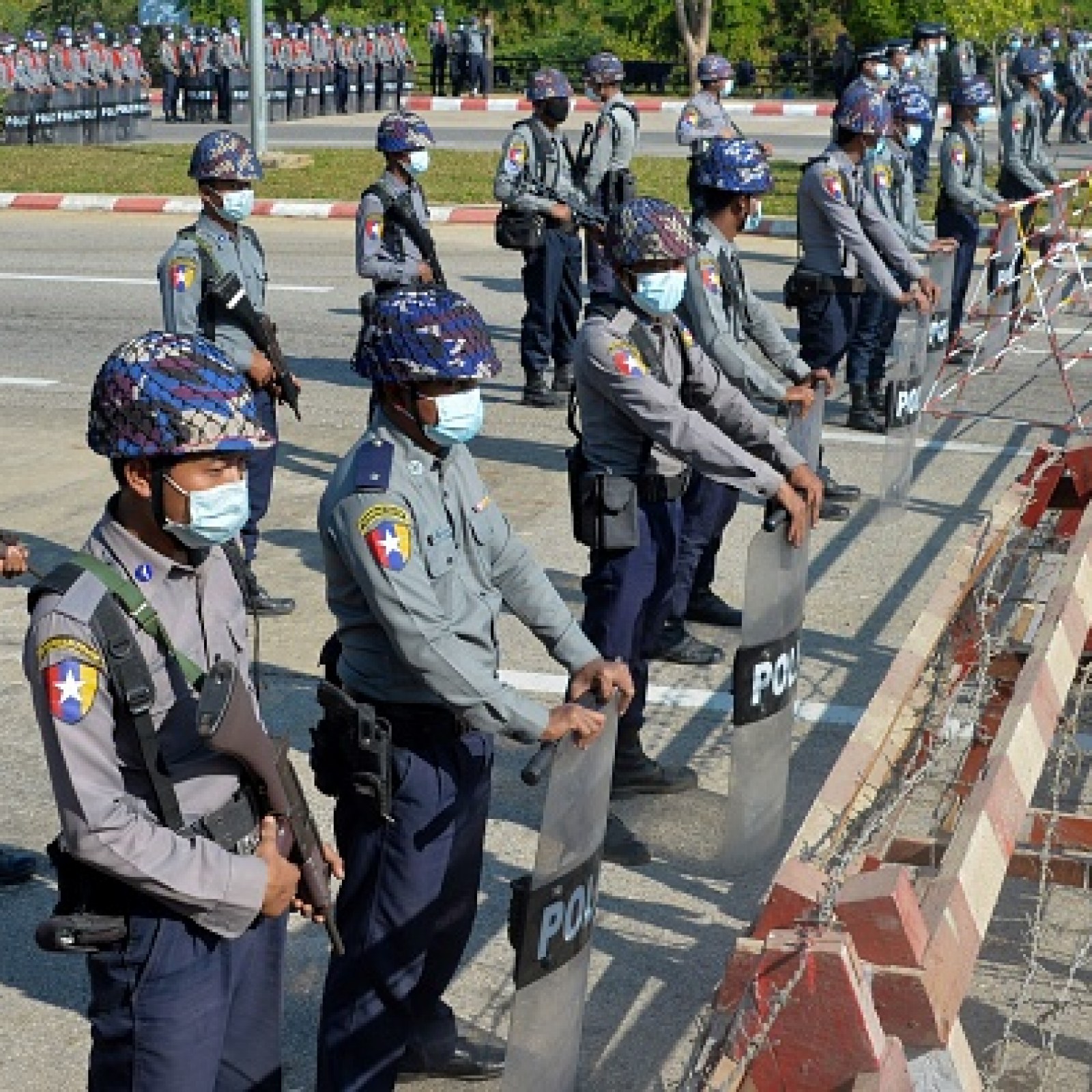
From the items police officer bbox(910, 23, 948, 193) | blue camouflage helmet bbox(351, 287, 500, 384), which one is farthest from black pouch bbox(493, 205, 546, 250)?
police officer bbox(910, 23, 948, 193)

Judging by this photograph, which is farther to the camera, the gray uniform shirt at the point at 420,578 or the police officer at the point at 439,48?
the police officer at the point at 439,48

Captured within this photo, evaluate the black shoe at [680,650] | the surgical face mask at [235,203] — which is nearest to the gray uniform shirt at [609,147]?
the surgical face mask at [235,203]

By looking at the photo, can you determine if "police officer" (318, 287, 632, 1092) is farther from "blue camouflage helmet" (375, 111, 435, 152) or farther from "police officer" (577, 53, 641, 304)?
"police officer" (577, 53, 641, 304)

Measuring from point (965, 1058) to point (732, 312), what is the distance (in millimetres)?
4748

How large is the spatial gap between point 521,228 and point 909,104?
2.82m

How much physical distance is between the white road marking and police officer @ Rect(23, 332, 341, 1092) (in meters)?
13.3

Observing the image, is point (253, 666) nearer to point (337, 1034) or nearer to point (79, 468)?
point (337, 1034)

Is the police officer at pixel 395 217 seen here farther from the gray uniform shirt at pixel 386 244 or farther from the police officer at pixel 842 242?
the police officer at pixel 842 242

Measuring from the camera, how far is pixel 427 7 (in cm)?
4825

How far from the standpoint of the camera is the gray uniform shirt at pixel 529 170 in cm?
1253

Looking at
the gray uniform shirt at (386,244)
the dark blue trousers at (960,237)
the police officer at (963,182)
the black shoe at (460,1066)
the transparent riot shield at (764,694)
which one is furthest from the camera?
the dark blue trousers at (960,237)

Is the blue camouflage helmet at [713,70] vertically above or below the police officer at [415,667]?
above

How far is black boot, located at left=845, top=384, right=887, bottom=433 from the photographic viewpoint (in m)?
12.0

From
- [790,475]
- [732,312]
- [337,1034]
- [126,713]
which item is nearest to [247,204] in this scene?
[732,312]
